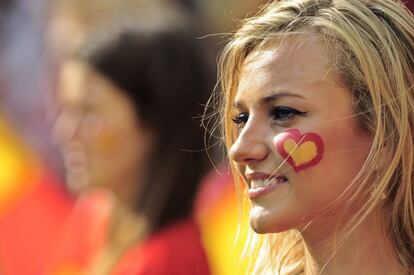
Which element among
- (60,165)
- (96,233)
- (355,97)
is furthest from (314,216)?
(60,165)

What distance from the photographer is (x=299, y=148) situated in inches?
98.7

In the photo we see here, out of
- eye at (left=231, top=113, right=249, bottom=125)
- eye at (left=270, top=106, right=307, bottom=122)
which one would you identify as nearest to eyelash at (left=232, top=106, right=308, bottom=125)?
eye at (left=270, top=106, right=307, bottom=122)

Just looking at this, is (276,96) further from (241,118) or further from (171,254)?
Result: (171,254)

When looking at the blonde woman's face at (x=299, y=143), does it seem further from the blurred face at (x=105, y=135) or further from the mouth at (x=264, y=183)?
the blurred face at (x=105, y=135)

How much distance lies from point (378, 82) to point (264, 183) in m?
0.33

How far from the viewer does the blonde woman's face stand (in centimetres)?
251

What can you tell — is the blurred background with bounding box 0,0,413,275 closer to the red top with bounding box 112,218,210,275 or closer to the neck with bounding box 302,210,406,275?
the red top with bounding box 112,218,210,275

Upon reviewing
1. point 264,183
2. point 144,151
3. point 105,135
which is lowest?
point 264,183

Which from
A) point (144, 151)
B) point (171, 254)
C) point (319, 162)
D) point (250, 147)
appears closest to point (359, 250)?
point (319, 162)

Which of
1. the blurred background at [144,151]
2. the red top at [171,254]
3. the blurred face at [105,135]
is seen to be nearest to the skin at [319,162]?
the blurred background at [144,151]

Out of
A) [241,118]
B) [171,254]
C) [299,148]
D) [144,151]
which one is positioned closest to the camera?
[299,148]

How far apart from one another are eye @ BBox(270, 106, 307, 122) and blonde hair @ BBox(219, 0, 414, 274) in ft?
0.41

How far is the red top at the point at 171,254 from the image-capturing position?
3.86 metres

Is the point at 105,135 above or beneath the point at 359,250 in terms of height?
above
